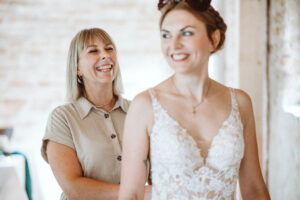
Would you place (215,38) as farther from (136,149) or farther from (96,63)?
(96,63)

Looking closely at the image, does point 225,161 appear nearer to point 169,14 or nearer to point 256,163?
point 256,163

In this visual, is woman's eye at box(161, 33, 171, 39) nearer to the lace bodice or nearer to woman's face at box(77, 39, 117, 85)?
the lace bodice

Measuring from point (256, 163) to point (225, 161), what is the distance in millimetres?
206

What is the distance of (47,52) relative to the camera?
14.3ft

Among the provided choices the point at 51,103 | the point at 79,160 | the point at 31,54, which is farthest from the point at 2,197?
the point at 31,54

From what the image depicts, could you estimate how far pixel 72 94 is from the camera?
6.71ft

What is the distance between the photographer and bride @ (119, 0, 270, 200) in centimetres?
129

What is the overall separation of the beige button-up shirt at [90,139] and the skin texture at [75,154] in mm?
45

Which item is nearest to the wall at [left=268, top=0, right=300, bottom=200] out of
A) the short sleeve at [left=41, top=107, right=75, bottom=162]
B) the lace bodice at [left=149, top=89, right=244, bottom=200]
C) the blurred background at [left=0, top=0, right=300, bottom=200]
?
the lace bodice at [left=149, top=89, right=244, bottom=200]

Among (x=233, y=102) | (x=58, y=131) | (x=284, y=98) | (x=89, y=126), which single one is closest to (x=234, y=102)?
(x=233, y=102)

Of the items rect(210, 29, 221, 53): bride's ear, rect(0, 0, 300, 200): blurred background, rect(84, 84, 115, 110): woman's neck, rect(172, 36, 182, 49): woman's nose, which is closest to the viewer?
rect(172, 36, 182, 49): woman's nose

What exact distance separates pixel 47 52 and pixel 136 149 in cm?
339

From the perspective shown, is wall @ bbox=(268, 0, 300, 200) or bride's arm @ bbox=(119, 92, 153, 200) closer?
bride's arm @ bbox=(119, 92, 153, 200)

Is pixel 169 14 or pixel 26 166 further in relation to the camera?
pixel 26 166
